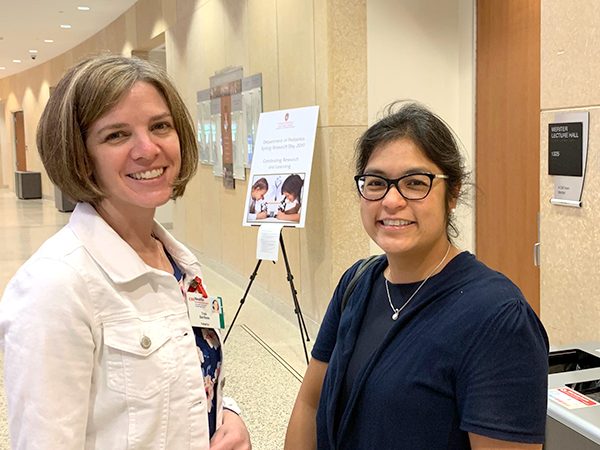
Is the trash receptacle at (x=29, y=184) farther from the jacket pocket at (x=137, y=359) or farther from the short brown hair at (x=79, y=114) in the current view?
the jacket pocket at (x=137, y=359)

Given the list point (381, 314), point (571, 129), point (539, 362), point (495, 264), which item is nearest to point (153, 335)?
point (381, 314)

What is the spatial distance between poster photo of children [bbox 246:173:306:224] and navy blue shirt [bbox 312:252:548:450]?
312cm

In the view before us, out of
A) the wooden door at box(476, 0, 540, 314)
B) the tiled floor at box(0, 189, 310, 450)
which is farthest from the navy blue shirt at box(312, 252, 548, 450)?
the wooden door at box(476, 0, 540, 314)

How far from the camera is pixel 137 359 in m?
1.28

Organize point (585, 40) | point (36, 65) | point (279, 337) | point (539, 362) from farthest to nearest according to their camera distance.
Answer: point (36, 65)
point (279, 337)
point (585, 40)
point (539, 362)

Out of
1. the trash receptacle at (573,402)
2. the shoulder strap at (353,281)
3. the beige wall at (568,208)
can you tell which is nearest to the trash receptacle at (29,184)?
the beige wall at (568,208)

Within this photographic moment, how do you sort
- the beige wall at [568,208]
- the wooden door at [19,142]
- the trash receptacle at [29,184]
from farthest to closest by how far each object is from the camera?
the wooden door at [19,142]
the trash receptacle at [29,184]
the beige wall at [568,208]

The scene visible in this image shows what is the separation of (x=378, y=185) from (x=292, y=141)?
11.1 feet

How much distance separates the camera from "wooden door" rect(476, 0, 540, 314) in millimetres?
4078

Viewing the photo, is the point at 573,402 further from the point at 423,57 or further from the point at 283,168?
the point at 423,57

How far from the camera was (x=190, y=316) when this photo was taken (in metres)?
1.50

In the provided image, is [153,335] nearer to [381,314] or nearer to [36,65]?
[381,314]

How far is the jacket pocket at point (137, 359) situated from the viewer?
1.26m

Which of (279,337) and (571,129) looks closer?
(571,129)
